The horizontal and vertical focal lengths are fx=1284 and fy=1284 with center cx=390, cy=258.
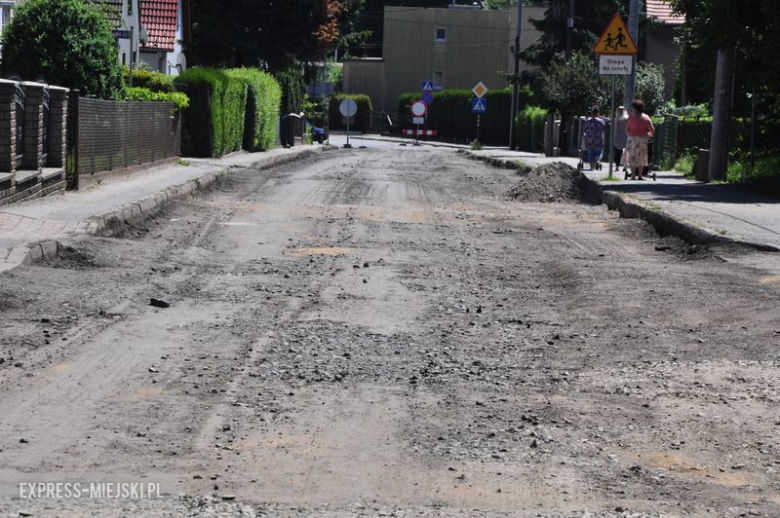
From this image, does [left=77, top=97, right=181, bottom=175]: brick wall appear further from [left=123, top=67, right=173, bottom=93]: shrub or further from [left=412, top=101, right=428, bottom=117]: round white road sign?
[left=412, top=101, right=428, bottom=117]: round white road sign

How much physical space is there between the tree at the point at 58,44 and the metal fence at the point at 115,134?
0.91 meters

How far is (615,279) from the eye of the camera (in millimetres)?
10906

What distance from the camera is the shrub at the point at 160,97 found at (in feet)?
89.1

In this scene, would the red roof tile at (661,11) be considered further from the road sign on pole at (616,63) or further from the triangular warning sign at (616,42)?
the triangular warning sign at (616,42)

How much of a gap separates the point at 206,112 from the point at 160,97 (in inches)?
140

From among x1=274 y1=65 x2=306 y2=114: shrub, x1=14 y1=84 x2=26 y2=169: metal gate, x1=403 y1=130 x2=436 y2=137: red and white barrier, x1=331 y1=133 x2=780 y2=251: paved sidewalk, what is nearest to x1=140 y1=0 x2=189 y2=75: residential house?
x1=274 y1=65 x2=306 y2=114: shrub

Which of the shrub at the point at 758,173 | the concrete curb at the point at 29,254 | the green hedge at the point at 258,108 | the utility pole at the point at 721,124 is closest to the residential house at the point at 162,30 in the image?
the green hedge at the point at 258,108

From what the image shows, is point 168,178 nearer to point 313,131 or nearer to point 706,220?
point 706,220

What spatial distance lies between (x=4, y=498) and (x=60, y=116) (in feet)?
46.7

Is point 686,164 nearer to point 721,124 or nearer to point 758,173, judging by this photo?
point 721,124

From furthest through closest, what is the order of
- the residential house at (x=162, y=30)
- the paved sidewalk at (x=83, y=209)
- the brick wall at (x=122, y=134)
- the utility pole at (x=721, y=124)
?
the residential house at (x=162, y=30) < the utility pole at (x=721, y=124) < the brick wall at (x=122, y=134) < the paved sidewalk at (x=83, y=209)

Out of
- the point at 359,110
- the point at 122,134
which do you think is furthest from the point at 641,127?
the point at 359,110

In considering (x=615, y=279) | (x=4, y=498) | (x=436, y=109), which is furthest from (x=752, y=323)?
(x=436, y=109)

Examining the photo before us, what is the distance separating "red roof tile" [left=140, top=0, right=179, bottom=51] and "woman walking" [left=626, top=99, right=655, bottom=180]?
27058 mm
